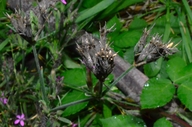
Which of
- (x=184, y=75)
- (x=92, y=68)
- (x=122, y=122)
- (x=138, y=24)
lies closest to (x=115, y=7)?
(x=138, y=24)

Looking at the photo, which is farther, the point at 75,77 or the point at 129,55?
the point at 129,55

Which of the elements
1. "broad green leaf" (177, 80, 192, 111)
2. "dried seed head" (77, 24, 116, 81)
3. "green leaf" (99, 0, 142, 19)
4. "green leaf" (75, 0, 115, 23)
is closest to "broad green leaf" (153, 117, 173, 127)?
"broad green leaf" (177, 80, 192, 111)

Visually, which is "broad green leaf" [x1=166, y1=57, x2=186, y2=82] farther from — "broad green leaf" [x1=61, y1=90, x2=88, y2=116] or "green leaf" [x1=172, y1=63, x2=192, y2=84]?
"broad green leaf" [x1=61, y1=90, x2=88, y2=116]

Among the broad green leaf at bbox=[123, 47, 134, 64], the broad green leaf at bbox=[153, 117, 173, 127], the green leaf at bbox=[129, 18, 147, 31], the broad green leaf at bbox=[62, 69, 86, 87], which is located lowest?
the broad green leaf at bbox=[153, 117, 173, 127]

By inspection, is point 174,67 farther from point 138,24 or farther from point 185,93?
point 138,24

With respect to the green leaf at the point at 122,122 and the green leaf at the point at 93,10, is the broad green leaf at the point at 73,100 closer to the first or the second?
the green leaf at the point at 122,122

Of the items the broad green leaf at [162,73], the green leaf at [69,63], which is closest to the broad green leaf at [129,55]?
the broad green leaf at [162,73]
